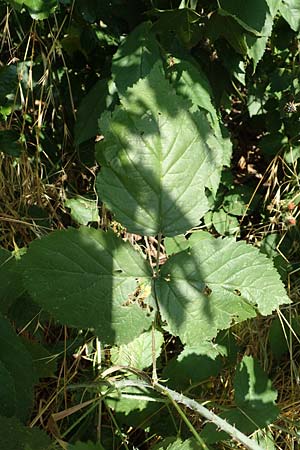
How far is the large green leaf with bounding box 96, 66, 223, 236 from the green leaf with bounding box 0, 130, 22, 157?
764mm

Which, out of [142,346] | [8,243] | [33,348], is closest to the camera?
[33,348]

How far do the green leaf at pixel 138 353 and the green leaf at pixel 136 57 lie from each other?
0.63m

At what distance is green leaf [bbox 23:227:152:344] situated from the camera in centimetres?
95

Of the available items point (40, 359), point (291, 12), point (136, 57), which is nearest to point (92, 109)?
point (136, 57)

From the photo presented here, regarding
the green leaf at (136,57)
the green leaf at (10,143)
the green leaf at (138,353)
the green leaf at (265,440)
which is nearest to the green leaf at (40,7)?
the green leaf at (136,57)

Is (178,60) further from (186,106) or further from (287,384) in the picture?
(287,384)

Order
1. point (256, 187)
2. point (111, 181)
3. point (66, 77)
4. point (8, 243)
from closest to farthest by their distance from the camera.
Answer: point (111, 181) < point (8, 243) < point (66, 77) < point (256, 187)

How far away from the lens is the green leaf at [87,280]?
3.12 ft

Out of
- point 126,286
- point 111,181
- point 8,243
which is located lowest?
point 8,243

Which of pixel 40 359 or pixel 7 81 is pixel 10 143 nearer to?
pixel 7 81

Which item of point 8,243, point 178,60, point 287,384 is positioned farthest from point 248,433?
point 178,60

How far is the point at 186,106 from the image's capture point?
39.6 inches

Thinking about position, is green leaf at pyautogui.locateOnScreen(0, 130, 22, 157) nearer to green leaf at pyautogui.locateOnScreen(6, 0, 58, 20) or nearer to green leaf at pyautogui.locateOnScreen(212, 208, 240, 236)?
green leaf at pyautogui.locateOnScreen(6, 0, 58, 20)

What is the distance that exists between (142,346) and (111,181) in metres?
0.60
